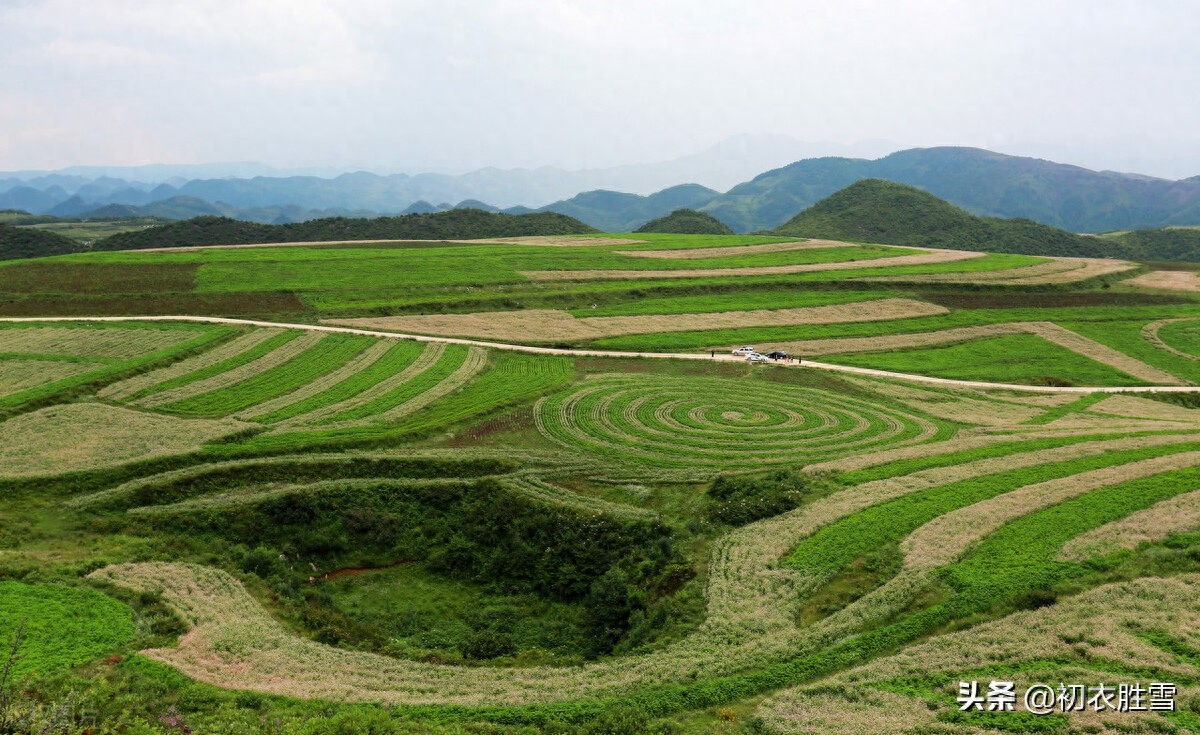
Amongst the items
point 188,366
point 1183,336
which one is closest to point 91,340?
point 188,366

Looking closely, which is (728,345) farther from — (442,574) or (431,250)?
(431,250)

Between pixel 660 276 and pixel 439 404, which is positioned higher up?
pixel 660 276

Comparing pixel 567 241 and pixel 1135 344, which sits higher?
pixel 567 241

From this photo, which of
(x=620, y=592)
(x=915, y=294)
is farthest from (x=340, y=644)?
(x=915, y=294)

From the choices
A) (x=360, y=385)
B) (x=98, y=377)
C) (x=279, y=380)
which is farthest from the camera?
(x=279, y=380)

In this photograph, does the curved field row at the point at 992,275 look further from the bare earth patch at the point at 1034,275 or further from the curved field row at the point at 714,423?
the curved field row at the point at 714,423

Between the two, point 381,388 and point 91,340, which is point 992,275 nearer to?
point 381,388

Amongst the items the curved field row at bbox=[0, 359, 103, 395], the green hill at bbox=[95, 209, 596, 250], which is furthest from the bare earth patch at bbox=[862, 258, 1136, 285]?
the green hill at bbox=[95, 209, 596, 250]
